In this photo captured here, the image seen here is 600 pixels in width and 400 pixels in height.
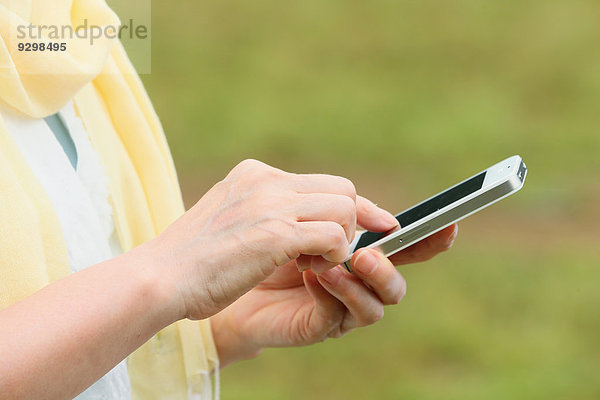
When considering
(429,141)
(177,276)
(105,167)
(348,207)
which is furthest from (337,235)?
(429,141)

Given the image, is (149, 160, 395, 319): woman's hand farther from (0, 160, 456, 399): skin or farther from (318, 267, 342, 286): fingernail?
(318, 267, 342, 286): fingernail

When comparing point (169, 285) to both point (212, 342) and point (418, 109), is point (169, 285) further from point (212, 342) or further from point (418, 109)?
point (418, 109)

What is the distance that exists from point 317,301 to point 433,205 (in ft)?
0.61

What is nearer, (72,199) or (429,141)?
(72,199)

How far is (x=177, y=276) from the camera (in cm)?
68

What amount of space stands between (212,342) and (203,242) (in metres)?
0.41

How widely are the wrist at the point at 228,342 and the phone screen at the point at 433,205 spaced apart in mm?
232

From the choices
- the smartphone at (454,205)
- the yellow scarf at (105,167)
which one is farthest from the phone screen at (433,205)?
the yellow scarf at (105,167)

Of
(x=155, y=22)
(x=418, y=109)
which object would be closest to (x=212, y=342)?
(x=418, y=109)

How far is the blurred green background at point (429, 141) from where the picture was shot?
2.42 m

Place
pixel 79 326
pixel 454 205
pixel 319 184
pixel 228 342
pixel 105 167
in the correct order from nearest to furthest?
pixel 79 326 → pixel 319 184 → pixel 454 205 → pixel 105 167 → pixel 228 342

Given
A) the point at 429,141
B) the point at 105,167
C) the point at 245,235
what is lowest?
the point at 245,235

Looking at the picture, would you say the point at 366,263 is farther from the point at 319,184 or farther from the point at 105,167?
the point at 105,167

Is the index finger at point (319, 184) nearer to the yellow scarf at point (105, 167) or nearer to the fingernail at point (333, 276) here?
the fingernail at point (333, 276)
